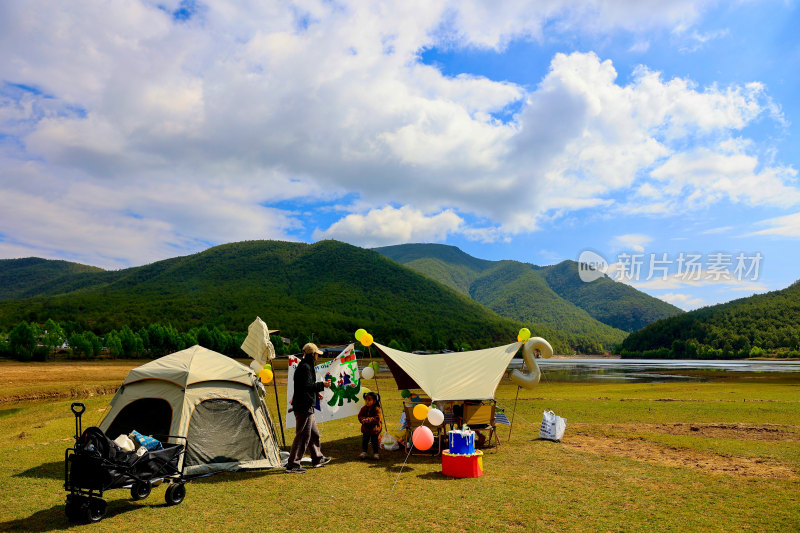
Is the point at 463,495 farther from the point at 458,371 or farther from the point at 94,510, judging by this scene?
the point at 94,510

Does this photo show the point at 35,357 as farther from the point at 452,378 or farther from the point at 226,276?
the point at 226,276

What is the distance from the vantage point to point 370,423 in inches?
473

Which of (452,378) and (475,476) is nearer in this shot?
(475,476)

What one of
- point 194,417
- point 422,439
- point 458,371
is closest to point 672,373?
point 458,371

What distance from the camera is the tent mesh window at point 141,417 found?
1012 centimetres

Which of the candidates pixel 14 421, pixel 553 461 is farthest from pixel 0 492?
pixel 14 421

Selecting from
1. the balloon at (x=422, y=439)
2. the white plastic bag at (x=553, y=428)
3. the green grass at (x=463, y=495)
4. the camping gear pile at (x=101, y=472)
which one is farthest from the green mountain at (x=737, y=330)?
the camping gear pile at (x=101, y=472)

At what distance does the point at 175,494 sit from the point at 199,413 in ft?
7.18

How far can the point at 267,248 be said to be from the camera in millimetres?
171250

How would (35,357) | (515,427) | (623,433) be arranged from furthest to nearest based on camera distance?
(35,357) < (515,427) < (623,433)

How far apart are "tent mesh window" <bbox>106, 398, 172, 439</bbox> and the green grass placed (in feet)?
4.65

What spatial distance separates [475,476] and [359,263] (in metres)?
154

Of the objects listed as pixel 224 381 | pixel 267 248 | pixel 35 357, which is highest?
pixel 267 248

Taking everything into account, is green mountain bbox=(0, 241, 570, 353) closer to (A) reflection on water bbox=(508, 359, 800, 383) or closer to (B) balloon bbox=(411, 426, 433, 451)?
(A) reflection on water bbox=(508, 359, 800, 383)
